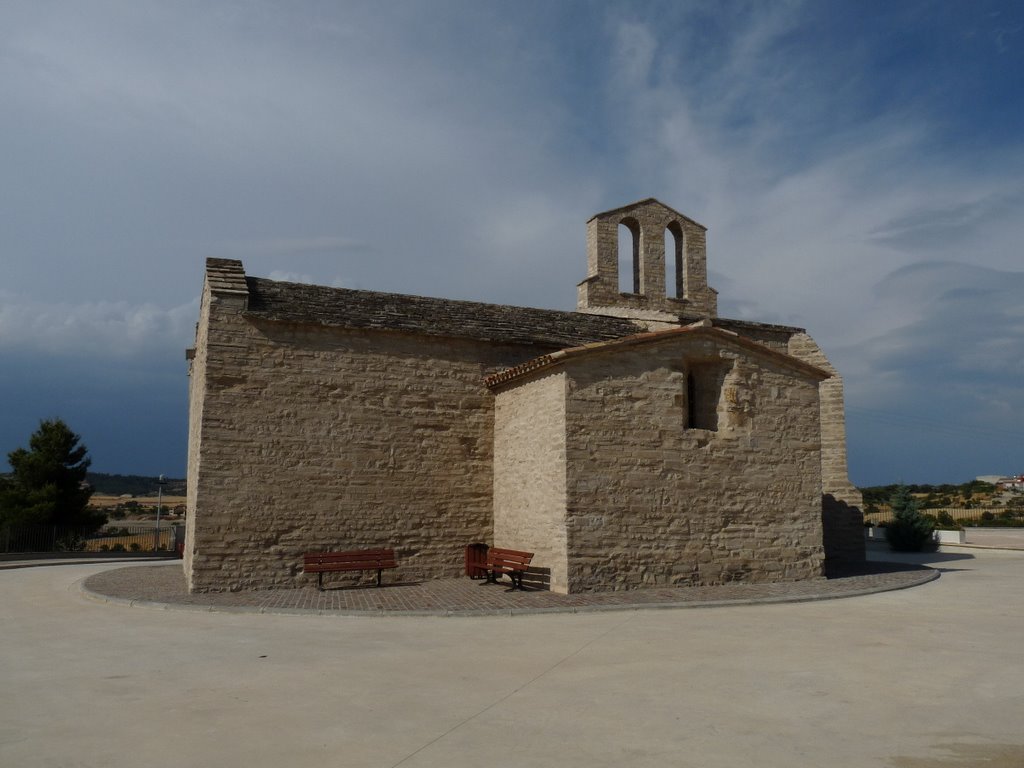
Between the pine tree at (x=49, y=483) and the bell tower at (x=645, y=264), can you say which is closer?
the bell tower at (x=645, y=264)

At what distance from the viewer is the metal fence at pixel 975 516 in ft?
126

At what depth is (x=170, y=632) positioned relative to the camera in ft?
31.8

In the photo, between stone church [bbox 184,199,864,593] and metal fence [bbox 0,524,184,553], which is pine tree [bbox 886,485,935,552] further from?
metal fence [bbox 0,524,184,553]

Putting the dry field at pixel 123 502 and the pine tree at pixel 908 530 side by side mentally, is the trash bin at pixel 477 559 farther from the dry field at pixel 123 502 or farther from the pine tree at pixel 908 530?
the dry field at pixel 123 502

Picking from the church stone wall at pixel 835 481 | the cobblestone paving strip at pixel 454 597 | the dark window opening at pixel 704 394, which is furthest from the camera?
the church stone wall at pixel 835 481

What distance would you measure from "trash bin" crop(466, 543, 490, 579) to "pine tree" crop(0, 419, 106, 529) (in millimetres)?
17440

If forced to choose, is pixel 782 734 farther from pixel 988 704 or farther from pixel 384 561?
pixel 384 561

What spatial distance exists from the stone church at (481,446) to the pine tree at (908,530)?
1197 centimetres

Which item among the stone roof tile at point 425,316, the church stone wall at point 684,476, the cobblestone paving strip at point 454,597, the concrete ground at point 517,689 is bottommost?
the concrete ground at point 517,689

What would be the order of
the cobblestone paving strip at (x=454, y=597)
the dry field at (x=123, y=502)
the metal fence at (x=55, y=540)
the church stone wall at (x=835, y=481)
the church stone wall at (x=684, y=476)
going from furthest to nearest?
the dry field at (x=123, y=502)
the metal fence at (x=55, y=540)
the church stone wall at (x=835, y=481)
the church stone wall at (x=684, y=476)
the cobblestone paving strip at (x=454, y=597)

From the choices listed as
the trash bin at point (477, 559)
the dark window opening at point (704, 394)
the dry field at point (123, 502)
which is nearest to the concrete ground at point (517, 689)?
the trash bin at point (477, 559)

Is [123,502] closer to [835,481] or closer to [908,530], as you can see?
[908,530]

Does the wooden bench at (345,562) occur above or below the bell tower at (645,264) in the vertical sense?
below

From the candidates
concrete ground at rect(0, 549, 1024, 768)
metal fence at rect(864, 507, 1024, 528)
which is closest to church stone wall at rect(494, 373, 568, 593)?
concrete ground at rect(0, 549, 1024, 768)
